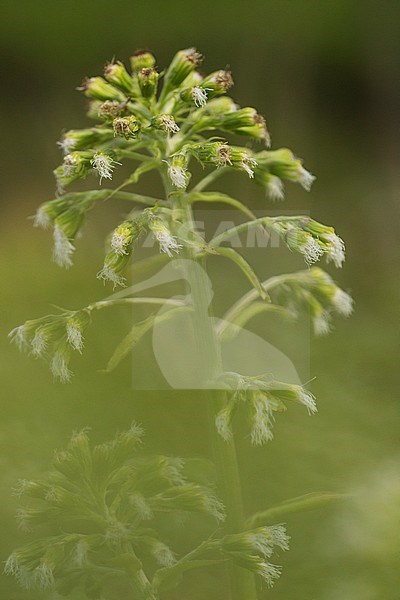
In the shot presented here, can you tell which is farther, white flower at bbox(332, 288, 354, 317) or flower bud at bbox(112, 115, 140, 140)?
white flower at bbox(332, 288, 354, 317)

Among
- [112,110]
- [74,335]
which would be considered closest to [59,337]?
[74,335]

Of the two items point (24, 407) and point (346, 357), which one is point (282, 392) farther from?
point (24, 407)

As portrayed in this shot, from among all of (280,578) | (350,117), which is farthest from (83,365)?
(350,117)

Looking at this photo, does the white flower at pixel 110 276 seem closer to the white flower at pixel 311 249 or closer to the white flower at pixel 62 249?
the white flower at pixel 62 249

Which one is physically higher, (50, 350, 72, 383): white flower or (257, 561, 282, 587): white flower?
(50, 350, 72, 383): white flower

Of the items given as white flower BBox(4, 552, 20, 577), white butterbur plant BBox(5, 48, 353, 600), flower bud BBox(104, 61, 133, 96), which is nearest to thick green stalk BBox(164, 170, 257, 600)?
white butterbur plant BBox(5, 48, 353, 600)

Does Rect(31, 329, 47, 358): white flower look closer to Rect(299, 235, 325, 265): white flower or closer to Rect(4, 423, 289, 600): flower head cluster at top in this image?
Rect(4, 423, 289, 600): flower head cluster at top

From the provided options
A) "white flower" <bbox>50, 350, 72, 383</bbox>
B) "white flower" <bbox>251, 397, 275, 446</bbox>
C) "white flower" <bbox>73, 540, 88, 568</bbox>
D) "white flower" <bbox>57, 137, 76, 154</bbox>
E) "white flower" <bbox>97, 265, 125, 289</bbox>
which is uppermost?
"white flower" <bbox>57, 137, 76, 154</bbox>
